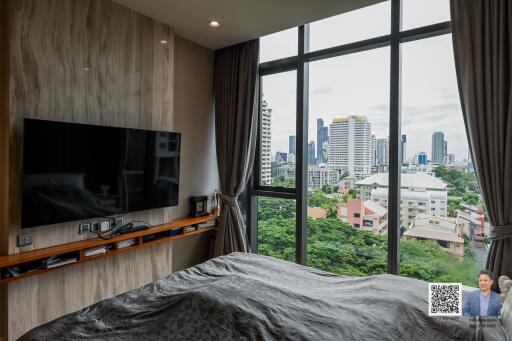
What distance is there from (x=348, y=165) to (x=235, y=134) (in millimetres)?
1332

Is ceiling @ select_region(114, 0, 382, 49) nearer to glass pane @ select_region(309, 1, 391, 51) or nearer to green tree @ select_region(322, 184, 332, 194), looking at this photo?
glass pane @ select_region(309, 1, 391, 51)

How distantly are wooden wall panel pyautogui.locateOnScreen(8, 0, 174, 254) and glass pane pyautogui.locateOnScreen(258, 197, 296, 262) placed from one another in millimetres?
1201

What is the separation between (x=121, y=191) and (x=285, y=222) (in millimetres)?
1810

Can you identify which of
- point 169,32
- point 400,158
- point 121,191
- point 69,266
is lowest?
point 69,266

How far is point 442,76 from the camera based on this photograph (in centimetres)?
252

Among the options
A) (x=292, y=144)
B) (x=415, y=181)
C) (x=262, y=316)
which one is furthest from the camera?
(x=292, y=144)

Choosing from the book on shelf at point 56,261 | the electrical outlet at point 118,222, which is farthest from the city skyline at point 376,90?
the book on shelf at point 56,261

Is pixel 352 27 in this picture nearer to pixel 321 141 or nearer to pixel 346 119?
pixel 346 119

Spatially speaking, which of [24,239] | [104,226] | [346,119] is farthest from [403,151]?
[24,239]

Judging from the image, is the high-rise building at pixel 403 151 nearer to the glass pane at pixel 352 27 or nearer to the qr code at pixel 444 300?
the glass pane at pixel 352 27

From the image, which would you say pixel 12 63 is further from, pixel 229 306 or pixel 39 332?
pixel 229 306

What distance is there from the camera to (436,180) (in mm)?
2570

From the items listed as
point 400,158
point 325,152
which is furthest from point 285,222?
point 400,158

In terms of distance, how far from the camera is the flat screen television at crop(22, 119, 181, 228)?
2094 mm
